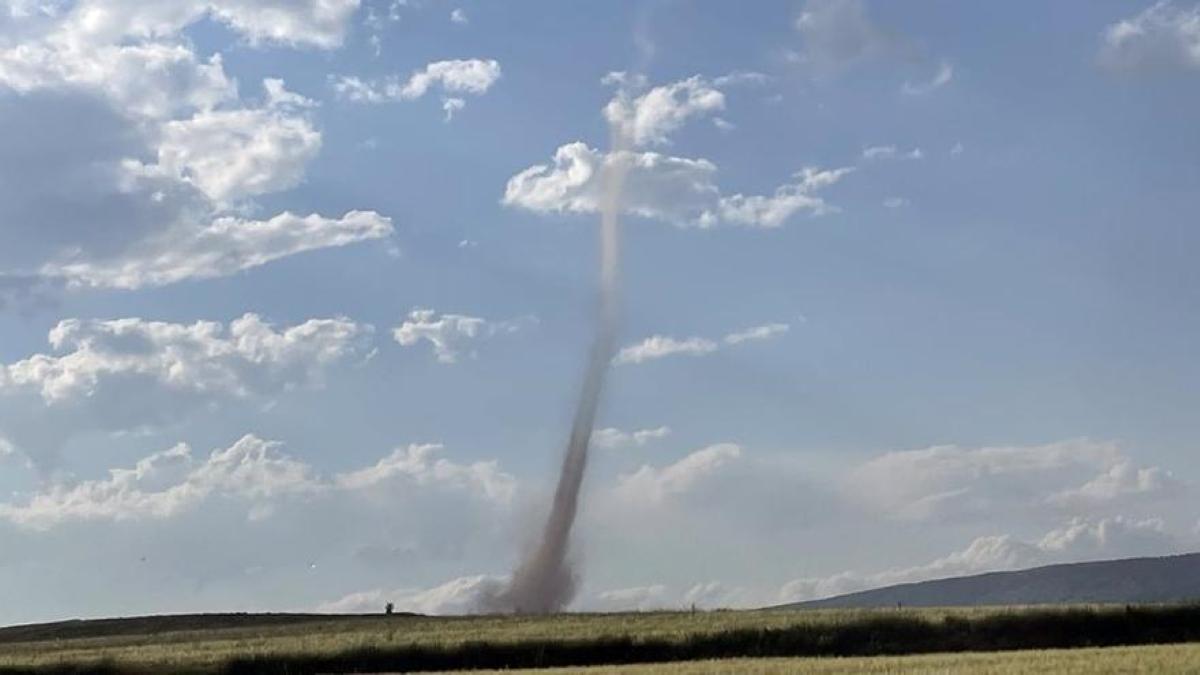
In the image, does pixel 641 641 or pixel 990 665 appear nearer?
A: pixel 990 665

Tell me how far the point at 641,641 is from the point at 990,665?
24145mm

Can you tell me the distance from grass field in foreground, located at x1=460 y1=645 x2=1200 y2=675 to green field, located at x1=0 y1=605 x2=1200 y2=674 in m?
11.9

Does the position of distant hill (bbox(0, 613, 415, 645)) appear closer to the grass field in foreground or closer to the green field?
the green field

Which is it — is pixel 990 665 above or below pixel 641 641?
below

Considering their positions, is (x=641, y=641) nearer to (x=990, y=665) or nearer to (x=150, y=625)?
(x=990, y=665)

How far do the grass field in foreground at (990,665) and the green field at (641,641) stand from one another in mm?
11856

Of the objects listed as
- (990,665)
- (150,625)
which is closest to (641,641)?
(990,665)

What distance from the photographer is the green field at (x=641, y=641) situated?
63.3 m

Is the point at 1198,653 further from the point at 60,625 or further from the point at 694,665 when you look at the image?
the point at 60,625

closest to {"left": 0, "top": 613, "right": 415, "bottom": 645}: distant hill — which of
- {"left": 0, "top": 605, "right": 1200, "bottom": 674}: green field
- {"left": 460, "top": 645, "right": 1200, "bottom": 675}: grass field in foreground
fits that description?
{"left": 0, "top": 605, "right": 1200, "bottom": 674}: green field

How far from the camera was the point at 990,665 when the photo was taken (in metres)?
43.1

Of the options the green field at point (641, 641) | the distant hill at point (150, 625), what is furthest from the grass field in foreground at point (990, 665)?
the distant hill at point (150, 625)

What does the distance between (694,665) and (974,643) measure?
22249 millimetres

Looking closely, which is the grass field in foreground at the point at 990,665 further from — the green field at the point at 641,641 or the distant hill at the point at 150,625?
the distant hill at the point at 150,625
